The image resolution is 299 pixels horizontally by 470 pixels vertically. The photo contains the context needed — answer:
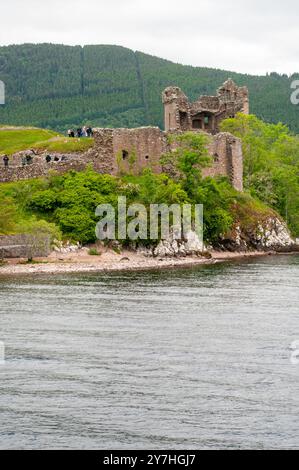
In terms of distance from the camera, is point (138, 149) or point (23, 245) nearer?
point (23, 245)

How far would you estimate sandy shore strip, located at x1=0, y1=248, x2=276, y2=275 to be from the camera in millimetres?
69688

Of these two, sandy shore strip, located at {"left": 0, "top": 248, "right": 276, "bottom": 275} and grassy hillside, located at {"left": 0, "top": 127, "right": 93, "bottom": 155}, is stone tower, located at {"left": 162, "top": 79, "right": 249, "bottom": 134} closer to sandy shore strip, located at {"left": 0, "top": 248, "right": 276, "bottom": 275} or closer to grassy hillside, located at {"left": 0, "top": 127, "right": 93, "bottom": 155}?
grassy hillside, located at {"left": 0, "top": 127, "right": 93, "bottom": 155}

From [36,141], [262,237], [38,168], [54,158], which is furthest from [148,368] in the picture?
[36,141]

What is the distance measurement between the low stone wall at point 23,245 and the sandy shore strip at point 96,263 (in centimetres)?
80

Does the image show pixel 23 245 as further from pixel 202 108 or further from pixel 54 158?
pixel 202 108

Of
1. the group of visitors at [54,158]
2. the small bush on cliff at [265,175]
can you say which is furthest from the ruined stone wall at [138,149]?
the small bush on cliff at [265,175]

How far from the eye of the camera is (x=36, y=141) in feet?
324

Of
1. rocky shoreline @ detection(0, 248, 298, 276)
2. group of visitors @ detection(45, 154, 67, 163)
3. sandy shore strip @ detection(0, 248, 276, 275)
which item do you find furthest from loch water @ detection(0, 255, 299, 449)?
group of visitors @ detection(45, 154, 67, 163)

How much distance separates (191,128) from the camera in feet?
346

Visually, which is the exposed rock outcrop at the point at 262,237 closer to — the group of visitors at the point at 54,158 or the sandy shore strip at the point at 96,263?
the sandy shore strip at the point at 96,263

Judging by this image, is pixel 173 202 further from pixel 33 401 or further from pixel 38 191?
pixel 33 401

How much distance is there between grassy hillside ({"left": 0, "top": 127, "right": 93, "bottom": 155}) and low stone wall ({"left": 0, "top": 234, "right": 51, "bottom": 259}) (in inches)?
772

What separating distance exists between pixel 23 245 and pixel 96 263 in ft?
17.7
